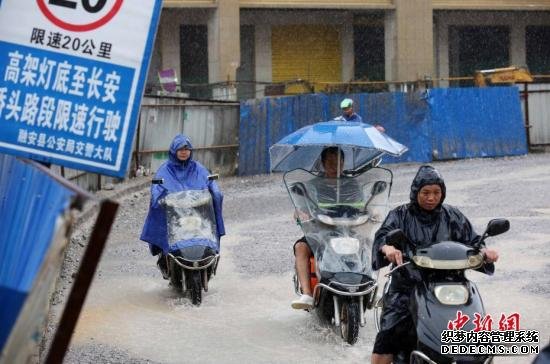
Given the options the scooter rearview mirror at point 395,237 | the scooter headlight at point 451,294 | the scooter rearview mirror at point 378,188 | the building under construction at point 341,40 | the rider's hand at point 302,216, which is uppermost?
the building under construction at point 341,40

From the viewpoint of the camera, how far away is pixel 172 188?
38.0 ft

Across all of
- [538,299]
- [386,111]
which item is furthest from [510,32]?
[538,299]

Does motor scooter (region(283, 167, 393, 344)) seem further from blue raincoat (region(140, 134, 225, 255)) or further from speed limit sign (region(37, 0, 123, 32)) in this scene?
speed limit sign (region(37, 0, 123, 32))

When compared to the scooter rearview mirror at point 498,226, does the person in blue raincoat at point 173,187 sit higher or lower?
higher

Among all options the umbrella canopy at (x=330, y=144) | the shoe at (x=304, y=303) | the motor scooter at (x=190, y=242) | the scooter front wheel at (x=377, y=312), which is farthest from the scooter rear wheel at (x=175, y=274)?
the scooter front wheel at (x=377, y=312)

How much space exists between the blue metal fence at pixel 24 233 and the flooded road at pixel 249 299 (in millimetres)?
3434

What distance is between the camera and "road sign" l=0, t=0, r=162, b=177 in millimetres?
5949

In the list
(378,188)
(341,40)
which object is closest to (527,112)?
(341,40)

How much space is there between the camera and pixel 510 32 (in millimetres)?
41062

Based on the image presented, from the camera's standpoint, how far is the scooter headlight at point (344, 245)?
30.2 ft

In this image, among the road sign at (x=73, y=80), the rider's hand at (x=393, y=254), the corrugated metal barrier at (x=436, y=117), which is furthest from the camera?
the corrugated metal barrier at (x=436, y=117)

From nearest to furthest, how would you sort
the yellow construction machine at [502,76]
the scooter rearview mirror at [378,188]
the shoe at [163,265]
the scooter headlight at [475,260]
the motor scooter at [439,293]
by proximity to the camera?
the motor scooter at [439,293]
the scooter headlight at [475,260]
the scooter rearview mirror at [378,188]
the shoe at [163,265]
the yellow construction machine at [502,76]

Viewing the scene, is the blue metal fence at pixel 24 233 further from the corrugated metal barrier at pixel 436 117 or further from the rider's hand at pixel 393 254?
the corrugated metal barrier at pixel 436 117

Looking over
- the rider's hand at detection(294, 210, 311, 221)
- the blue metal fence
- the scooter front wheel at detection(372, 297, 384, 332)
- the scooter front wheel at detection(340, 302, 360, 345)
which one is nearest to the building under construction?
the rider's hand at detection(294, 210, 311, 221)
